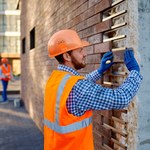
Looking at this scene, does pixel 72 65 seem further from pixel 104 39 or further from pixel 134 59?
pixel 104 39

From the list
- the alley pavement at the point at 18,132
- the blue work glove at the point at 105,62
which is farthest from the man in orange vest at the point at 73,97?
the alley pavement at the point at 18,132

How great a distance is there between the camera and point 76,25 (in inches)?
187

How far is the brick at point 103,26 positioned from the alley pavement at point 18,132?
12.1ft

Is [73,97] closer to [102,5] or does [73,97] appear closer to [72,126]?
[72,126]

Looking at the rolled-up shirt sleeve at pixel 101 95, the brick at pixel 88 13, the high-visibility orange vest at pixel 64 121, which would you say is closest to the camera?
the rolled-up shirt sleeve at pixel 101 95

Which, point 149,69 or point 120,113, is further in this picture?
point 120,113

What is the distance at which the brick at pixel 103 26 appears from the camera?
343cm

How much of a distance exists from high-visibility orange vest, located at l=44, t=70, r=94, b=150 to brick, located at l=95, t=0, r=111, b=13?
1.14 metres

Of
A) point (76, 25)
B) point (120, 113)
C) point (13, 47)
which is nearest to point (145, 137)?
point (120, 113)

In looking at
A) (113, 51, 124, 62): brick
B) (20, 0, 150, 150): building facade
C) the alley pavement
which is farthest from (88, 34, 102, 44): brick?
the alley pavement

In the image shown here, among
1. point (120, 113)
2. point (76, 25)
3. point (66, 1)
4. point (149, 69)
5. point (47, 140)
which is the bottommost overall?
point (47, 140)

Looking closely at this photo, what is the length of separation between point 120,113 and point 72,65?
2.73ft

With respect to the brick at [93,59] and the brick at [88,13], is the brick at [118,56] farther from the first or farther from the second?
the brick at [88,13]

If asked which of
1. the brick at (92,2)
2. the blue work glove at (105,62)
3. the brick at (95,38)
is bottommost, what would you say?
the blue work glove at (105,62)
